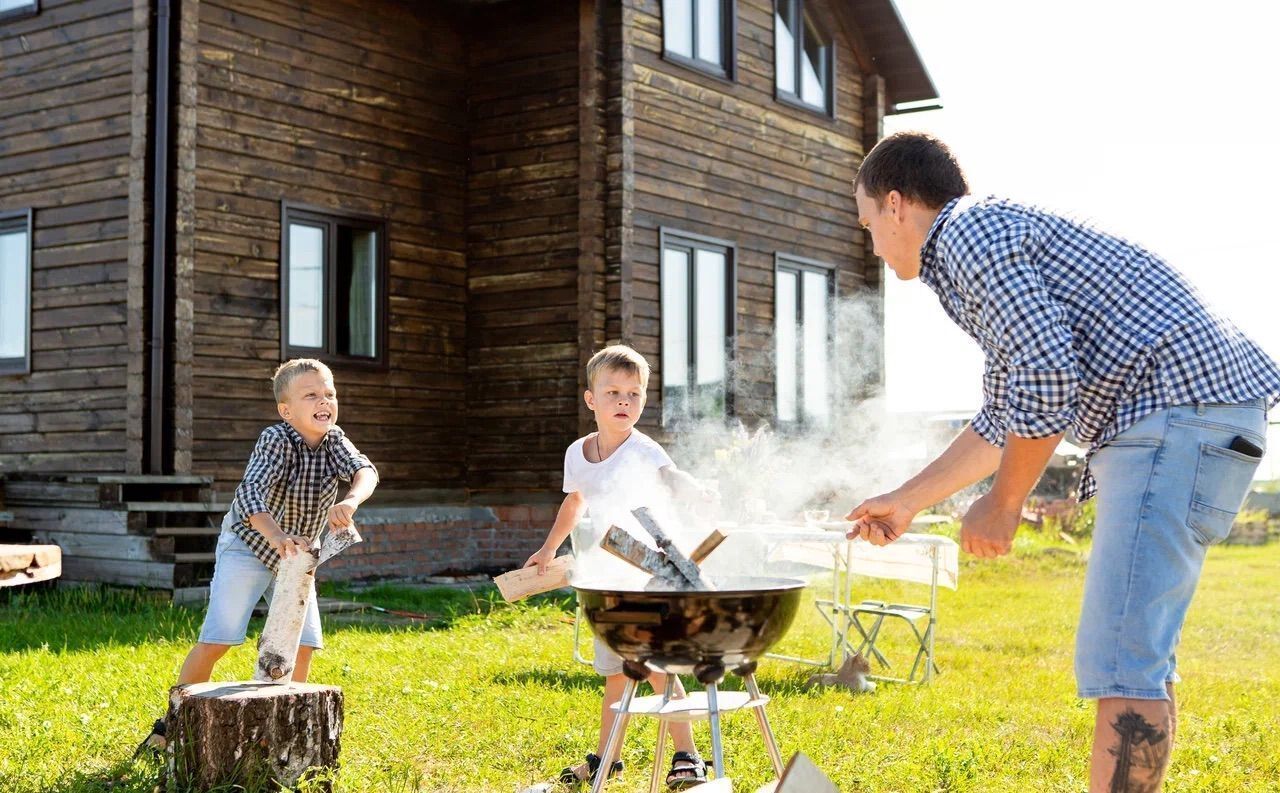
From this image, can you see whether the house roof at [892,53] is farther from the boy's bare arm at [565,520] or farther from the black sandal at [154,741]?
the black sandal at [154,741]

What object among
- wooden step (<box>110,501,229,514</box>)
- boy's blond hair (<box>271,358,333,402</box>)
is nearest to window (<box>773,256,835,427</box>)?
wooden step (<box>110,501,229,514</box>)

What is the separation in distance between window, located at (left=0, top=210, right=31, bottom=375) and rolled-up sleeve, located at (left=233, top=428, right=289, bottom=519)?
22.8 feet

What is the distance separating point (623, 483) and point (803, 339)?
963 cm

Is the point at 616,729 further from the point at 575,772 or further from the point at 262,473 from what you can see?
the point at 262,473

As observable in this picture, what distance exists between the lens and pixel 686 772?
4609 mm

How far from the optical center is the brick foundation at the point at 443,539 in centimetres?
1157

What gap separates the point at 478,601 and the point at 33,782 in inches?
209

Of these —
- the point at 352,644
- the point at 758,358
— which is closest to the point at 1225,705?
the point at 352,644

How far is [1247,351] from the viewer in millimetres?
3160

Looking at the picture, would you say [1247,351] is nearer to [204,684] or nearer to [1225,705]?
[204,684]

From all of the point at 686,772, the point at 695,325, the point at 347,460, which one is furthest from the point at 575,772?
the point at 695,325

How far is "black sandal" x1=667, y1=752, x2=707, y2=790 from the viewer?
4594 mm

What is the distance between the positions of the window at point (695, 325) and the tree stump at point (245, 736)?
8268 millimetres

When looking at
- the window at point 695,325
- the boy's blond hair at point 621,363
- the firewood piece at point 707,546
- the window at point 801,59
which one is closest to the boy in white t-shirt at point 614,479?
the boy's blond hair at point 621,363
